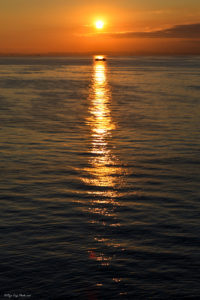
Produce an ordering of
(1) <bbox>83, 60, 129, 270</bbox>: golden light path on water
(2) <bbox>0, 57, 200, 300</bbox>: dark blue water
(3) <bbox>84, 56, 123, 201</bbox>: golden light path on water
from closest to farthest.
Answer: (2) <bbox>0, 57, 200, 300</bbox>: dark blue water → (1) <bbox>83, 60, 129, 270</bbox>: golden light path on water → (3) <bbox>84, 56, 123, 201</bbox>: golden light path on water

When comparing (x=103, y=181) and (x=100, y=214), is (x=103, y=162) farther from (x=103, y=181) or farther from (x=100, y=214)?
(x=100, y=214)

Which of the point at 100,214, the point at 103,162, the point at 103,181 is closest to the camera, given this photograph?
the point at 100,214

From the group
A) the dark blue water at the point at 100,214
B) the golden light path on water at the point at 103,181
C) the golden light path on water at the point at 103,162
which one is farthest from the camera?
the golden light path on water at the point at 103,162

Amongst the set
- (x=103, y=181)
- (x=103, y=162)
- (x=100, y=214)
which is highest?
(x=103, y=162)

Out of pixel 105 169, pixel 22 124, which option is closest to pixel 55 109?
pixel 22 124

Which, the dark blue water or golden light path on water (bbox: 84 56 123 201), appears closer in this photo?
the dark blue water

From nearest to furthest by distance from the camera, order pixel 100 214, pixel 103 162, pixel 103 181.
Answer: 1. pixel 100 214
2. pixel 103 181
3. pixel 103 162

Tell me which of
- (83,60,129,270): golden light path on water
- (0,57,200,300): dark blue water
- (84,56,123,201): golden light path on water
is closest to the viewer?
(0,57,200,300): dark blue water

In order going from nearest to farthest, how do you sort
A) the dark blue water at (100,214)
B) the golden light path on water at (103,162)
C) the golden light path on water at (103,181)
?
the dark blue water at (100,214) < the golden light path on water at (103,181) < the golden light path on water at (103,162)

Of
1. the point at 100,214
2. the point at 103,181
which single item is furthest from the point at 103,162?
the point at 100,214

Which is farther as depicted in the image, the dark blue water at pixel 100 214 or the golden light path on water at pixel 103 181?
the golden light path on water at pixel 103 181

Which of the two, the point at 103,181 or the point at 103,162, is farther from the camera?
the point at 103,162

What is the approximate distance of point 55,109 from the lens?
57969 millimetres

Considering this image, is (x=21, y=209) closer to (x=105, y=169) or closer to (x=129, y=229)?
(x=129, y=229)
